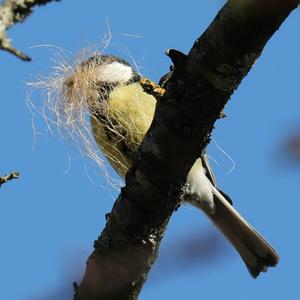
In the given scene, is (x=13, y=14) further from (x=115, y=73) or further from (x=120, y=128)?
(x=115, y=73)

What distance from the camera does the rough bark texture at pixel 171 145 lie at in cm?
169

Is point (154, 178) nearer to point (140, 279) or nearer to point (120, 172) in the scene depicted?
point (140, 279)

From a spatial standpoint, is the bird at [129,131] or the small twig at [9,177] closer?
the small twig at [9,177]

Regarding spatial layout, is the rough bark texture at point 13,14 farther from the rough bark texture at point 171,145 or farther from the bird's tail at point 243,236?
the bird's tail at point 243,236

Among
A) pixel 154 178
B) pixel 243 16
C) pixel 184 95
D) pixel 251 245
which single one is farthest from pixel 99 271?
pixel 251 245

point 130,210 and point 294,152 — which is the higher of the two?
point 130,210

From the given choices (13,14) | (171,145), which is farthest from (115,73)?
(13,14)

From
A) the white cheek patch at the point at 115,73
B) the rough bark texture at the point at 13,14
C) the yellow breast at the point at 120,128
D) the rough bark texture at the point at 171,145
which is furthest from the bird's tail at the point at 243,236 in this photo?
the rough bark texture at the point at 13,14

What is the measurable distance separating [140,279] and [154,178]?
1.41 feet

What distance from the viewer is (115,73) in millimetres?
3295

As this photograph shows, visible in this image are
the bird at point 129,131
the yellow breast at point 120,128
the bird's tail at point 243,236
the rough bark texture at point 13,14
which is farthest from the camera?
the bird's tail at point 243,236

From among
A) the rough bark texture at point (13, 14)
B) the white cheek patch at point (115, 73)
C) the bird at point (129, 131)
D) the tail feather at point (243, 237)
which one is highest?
the white cheek patch at point (115, 73)

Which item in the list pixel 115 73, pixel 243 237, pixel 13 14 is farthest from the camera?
pixel 243 237

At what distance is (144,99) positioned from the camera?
3.30 metres
